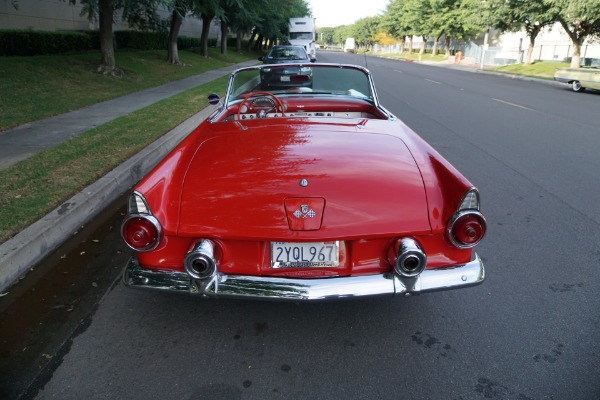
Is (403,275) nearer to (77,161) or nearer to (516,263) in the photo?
(516,263)

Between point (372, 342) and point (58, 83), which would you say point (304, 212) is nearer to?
point (372, 342)

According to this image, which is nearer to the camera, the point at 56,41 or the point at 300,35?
the point at 56,41

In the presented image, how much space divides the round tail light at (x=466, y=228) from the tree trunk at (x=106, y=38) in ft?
52.8

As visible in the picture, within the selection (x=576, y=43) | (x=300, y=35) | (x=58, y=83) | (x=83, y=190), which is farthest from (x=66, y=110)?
(x=576, y=43)

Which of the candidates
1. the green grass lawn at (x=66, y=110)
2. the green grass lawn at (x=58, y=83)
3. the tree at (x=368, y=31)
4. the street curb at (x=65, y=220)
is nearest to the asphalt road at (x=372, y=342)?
the street curb at (x=65, y=220)

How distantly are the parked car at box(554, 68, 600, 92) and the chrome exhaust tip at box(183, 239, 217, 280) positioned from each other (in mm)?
21164

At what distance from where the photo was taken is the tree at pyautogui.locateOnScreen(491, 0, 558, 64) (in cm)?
2975

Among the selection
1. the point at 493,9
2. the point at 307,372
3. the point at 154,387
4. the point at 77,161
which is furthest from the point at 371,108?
the point at 493,9

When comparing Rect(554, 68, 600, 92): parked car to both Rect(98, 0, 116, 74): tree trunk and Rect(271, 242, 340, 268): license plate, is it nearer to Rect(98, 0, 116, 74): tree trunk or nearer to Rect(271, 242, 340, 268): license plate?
Rect(98, 0, 116, 74): tree trunk

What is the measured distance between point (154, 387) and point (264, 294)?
740mm

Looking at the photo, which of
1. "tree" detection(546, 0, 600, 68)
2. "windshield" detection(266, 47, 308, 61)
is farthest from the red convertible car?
"tree" detection(546, 0, 600, 68)

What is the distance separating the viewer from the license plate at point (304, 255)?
2525 mm

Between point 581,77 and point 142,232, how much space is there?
22.2m

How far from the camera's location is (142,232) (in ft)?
8.48
